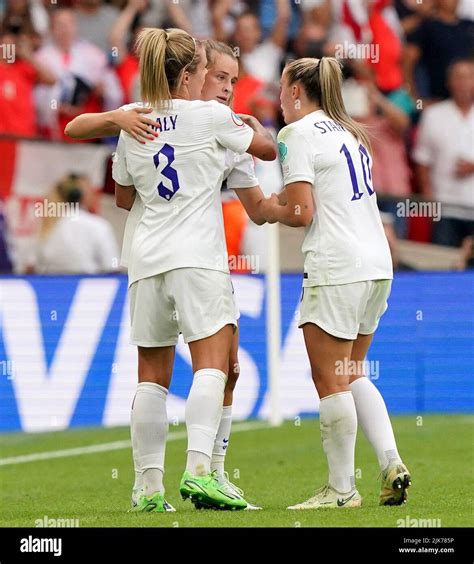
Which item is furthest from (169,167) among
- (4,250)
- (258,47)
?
(258,47)

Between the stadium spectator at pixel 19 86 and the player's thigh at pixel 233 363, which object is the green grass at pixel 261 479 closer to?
the player's thigh at pixel 233 363

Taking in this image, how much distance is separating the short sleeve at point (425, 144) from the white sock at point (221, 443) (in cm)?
875

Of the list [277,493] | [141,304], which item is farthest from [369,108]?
[141,304]

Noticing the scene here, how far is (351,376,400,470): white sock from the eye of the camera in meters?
6.46

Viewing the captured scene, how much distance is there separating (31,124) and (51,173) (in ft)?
3.61

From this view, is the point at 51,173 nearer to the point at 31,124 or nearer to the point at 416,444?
the point at 31,124

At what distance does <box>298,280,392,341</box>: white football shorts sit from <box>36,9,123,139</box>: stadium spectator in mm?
8403

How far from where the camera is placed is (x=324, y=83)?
6395 millimetres

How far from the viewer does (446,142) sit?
1488cm

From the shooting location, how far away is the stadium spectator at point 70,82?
14.4 meters

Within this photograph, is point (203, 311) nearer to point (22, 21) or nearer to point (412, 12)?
point (22, 21)

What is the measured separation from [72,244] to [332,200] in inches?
271
